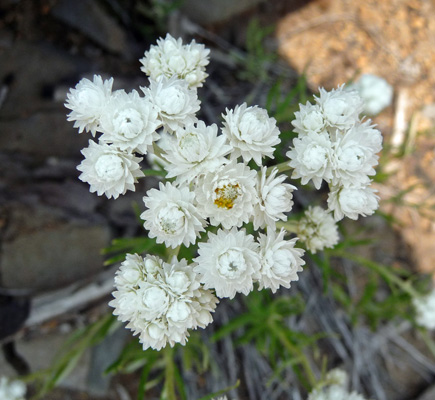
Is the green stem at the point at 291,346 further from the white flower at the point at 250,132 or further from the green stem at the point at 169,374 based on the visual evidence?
the white flower at the point at 250,132

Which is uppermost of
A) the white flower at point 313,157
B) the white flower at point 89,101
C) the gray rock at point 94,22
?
the gray rock at point 94,22

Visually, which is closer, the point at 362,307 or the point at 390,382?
the point at 362,307

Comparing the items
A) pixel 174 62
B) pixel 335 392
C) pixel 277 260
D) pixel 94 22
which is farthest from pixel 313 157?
pixel 94 22

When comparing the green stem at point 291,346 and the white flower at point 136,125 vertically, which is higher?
the white flower at point 136,125

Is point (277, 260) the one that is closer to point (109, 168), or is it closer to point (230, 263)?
point (230, 263)

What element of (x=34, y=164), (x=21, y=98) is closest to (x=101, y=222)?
(x=34, y=164)

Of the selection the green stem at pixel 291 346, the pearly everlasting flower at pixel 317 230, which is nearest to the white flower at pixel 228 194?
the pearly everlasting flower at pixel 317 230

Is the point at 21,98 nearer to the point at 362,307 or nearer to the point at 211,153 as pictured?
the point at 211,153
